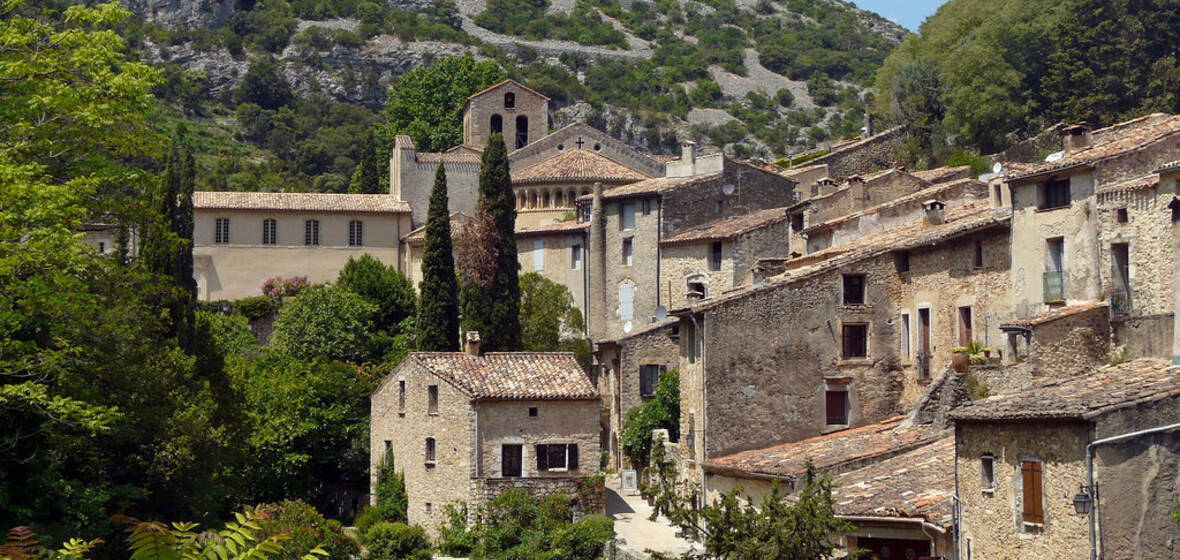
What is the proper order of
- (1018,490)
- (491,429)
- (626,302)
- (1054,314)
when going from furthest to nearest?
(626,302)
(491,429)
(1054,314)
(1018,490)

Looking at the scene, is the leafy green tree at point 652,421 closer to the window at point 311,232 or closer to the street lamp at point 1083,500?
the street lamp at point 1083,500

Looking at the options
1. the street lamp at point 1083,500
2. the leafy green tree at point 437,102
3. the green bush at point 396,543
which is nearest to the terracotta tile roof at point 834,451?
the green bush at point 396,543

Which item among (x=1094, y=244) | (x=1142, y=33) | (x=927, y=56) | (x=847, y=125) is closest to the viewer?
(x=1094, y=244)

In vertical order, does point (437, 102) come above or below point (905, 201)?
above

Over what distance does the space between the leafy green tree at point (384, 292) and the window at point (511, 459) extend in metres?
22.4

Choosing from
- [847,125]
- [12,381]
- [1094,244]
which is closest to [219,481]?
[12,381]

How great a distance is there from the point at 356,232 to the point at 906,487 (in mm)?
54491

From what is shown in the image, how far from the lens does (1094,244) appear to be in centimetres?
3547

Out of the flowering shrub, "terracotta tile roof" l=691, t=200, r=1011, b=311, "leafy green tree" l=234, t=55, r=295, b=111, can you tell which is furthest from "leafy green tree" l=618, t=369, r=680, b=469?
"leafy green tree" l=234, t=55, r=295, b=111

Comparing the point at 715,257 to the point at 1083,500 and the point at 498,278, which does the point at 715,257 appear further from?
the point at 1083,500

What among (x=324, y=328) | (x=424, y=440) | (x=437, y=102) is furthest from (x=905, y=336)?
(x=437, y=102)

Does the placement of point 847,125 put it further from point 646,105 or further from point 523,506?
point 523,506

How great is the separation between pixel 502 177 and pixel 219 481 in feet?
73.3

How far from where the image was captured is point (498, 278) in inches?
2498
